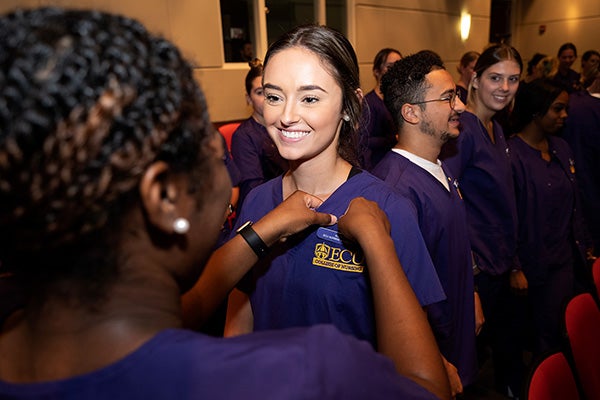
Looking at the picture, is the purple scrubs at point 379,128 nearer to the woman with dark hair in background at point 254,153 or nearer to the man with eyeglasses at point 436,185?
the woman with dark hair in background at point 254,153

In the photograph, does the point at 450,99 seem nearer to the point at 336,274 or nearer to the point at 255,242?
the point at 336,274

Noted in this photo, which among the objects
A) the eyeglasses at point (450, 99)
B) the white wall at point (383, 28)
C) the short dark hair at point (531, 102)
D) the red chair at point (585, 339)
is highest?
the white wall at point (383, 28)

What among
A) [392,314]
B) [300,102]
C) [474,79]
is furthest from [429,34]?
[392,314]

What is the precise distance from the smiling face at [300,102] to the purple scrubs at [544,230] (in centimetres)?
189

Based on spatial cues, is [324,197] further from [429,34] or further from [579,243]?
[429,34]

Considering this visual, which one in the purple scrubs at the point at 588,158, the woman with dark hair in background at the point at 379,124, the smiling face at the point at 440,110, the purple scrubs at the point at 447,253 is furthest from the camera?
the purple scrubs at the point at 588,158

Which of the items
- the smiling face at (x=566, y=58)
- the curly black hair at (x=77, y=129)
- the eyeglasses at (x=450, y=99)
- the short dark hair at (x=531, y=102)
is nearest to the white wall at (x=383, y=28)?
the curly black hair at (x=77, y=129)

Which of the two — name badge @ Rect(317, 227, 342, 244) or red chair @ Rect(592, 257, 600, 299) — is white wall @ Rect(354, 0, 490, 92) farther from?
name badge @ Rect(317, 227, 342, 244)

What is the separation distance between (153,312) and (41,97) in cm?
32

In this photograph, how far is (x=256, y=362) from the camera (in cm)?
58

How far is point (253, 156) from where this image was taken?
A: 10.1 feet

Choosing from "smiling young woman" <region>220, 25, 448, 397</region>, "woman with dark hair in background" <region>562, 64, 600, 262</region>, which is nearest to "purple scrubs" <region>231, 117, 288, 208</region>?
"smiling young woman" <region>220, 25, 448, 397</region>

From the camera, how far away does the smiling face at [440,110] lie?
206 centimetres

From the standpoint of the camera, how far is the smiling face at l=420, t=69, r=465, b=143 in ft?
6.77
